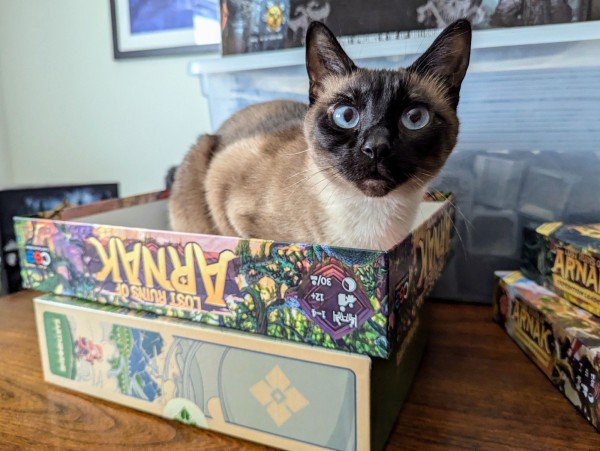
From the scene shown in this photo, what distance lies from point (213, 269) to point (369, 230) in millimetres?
230

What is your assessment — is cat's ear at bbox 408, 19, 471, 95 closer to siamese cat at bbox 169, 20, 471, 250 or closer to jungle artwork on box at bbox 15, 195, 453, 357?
siamese cat at bbox 169, 20, 471, 250

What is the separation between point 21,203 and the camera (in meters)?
1.05

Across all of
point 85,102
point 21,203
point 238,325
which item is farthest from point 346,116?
point 85,102

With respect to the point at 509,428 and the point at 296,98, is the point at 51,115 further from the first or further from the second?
the point at 509,428

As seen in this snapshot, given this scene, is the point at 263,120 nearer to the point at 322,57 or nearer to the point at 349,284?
the point at 322,57

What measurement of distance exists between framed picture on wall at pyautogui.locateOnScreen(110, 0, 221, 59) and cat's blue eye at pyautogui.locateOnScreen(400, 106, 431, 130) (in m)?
0.76

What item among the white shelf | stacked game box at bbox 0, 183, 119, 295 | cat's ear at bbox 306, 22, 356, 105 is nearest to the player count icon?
cat's ear at bbox 306, 22, 356, 105

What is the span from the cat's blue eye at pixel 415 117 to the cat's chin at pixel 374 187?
3.2 inches

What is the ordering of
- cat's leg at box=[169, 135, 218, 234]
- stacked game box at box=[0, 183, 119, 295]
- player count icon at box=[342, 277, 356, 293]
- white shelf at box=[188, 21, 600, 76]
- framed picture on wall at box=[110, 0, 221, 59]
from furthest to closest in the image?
framed picture on wall at box=[110, 0, 221, 59] < stacked game box at box=[0, 183, 119, 295] < cat's leg at box=[169, 135, 218, 234] < white shelf at box=[188, 21, 600, 76] < player count icon at box=[342, 277, 356, 293]

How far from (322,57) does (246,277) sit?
0.33 metres

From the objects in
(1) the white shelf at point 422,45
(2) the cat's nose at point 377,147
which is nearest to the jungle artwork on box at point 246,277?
(2) the cat's nose at point 377,147

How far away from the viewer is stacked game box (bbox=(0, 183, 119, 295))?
102 cm

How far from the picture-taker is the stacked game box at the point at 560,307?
2.01 ft

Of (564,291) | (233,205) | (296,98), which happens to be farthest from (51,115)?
(564,291)
